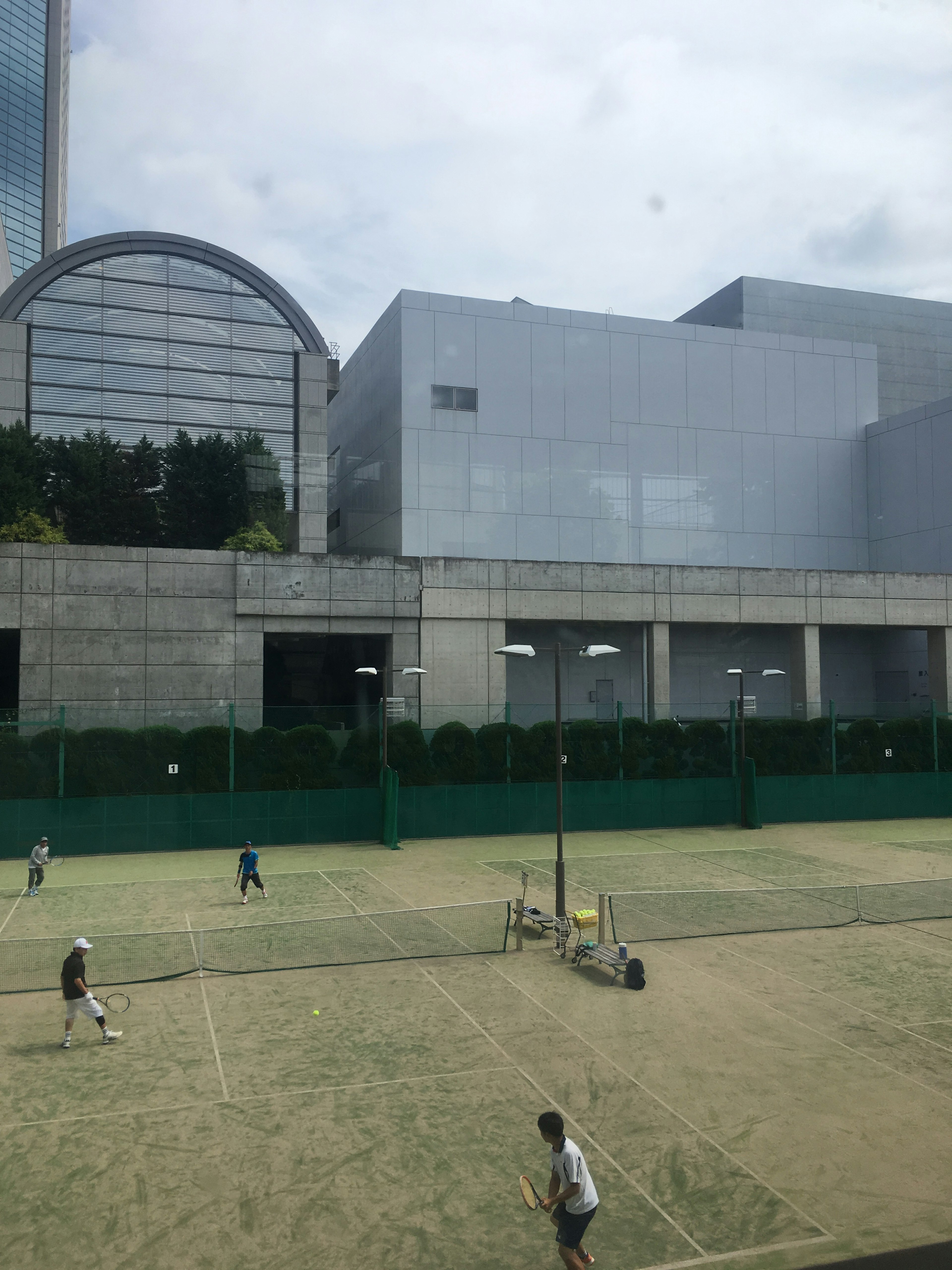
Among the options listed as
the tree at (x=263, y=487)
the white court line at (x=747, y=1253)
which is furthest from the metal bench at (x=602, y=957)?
the tree at (x=263, y=487)

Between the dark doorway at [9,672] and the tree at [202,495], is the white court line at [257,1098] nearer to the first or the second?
the dark doorway at [9,672]

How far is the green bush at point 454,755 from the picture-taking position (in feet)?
104

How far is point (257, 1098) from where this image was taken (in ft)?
36.9

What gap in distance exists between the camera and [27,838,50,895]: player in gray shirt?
22594 millimetres

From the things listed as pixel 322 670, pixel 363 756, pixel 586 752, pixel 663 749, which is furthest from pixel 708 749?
pixel 322 670

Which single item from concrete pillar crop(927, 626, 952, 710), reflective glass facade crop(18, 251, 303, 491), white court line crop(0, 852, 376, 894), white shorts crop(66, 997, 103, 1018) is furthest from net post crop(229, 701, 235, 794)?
concrete pillar crop(927, 626, 952, 710)

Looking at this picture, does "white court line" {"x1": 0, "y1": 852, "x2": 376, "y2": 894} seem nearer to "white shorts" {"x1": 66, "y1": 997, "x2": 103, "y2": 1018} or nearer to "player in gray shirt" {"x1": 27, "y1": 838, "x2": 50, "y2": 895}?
"player in gray shirt" {"x1": 27, "y1": 838, "x2": 50, "y2": 895}

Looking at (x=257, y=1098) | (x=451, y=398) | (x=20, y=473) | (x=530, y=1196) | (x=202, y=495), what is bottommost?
(x=257, y=1098)

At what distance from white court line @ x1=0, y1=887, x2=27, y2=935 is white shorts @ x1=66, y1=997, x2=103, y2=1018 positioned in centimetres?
705

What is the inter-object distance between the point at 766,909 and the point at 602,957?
580 centimetres

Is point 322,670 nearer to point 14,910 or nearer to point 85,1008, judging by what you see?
point 14,910

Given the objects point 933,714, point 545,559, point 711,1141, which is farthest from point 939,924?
point 545,559

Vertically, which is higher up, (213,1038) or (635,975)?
(635,975)

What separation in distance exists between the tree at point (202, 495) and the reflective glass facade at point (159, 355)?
286 centimetres
